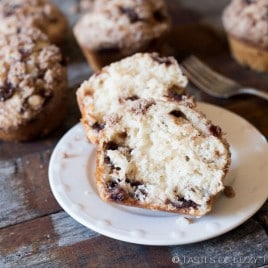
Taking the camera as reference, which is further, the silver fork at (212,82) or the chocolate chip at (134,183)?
the silver fork at (212,82)

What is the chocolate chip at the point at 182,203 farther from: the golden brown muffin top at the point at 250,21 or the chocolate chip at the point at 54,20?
the chocolate chip at the point at 54,20

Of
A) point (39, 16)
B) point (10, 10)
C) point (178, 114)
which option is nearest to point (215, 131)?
point (178, 114)

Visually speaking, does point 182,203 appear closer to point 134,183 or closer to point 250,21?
point 134,183

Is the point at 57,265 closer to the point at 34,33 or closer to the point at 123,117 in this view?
the point at 123,117

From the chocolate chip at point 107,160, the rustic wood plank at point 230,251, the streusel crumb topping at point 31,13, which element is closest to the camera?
the rustic wood plank at point 230,251

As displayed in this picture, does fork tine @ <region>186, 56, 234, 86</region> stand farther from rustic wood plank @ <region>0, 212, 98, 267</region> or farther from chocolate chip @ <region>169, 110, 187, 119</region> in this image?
rustic wood plank @ <region>0, 212, 98, 267</region>

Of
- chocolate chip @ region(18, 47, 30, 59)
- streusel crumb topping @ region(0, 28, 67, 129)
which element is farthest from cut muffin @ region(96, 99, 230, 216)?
chocolate chip @ region(18, 47, 30, 59)

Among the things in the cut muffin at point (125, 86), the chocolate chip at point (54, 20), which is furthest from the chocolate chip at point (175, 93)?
the chocolate chip at point (54, 20)
